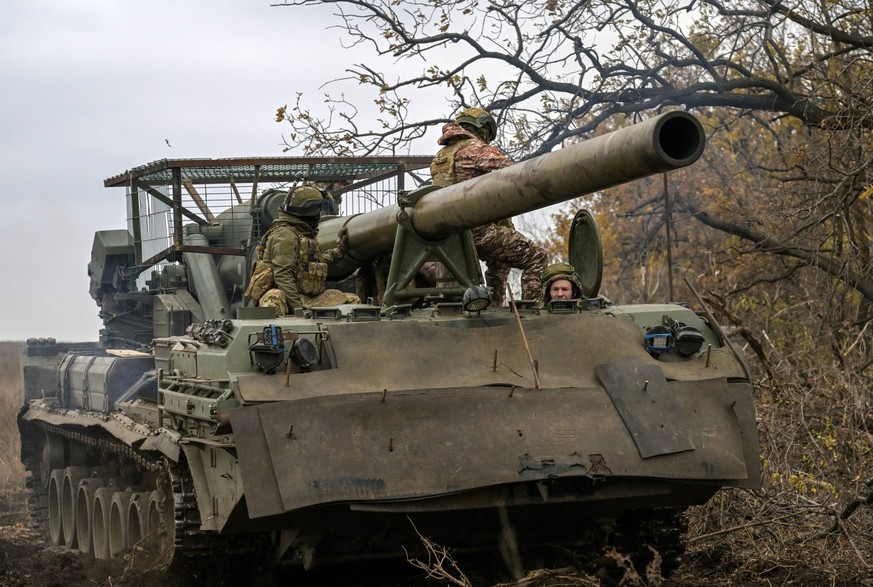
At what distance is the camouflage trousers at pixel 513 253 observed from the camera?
9102mm

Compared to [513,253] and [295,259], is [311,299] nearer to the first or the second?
[295,259]

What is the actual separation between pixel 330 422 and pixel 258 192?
22.9 feet

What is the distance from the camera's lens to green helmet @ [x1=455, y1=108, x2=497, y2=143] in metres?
9.39

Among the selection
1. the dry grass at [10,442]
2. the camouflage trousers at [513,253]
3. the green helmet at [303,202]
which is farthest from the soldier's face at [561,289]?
the dry grass at [10,442]

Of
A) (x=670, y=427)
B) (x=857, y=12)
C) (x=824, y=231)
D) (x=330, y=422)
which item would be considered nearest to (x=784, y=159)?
(x=824, y=231)

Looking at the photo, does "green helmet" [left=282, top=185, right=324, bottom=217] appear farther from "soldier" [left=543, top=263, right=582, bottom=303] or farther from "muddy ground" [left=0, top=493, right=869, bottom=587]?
"muddy ground" [left=0, top=493, right=869, bottom=587]

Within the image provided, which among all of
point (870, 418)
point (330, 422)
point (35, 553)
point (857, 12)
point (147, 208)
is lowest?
point (35, 553)

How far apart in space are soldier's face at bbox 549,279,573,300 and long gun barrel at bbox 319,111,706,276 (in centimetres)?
81

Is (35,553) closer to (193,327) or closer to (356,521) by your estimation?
(193,327)

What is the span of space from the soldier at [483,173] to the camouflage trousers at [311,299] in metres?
0.96

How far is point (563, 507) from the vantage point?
709 centimetres

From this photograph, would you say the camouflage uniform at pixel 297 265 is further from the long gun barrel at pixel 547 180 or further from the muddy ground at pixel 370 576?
the muddy ground at pixel 370 576

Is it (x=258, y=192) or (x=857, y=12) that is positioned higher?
(x=857, y=12)

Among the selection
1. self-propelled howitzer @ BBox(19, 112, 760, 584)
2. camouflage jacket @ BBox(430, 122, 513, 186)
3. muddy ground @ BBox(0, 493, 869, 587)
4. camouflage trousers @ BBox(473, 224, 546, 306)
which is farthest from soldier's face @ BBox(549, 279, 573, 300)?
muddy ground @ BBox(0, 493, 869, 587)
